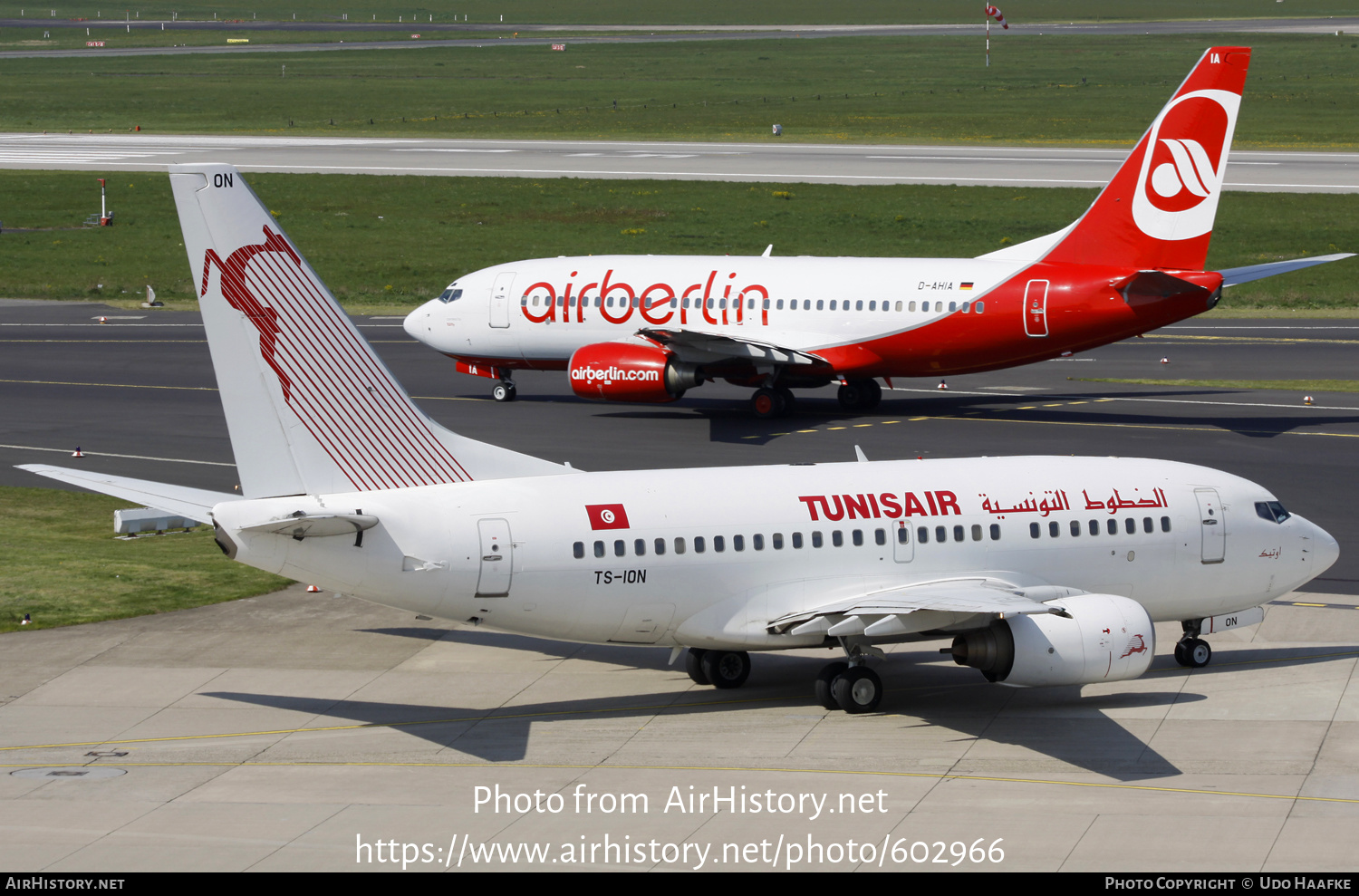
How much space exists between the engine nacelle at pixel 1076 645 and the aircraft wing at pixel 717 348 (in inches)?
1173

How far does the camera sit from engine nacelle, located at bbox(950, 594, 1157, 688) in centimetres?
2783

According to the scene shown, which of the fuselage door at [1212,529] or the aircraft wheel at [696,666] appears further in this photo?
the fuselage door at [1212,529]

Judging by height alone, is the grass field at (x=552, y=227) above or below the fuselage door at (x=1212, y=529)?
above

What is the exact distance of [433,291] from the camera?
90.5 metres

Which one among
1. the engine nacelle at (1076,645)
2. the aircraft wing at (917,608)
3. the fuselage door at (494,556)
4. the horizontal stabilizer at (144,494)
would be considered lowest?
the engine nacelle at (1076,645)

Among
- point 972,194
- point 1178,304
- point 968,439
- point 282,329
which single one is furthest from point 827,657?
point 972,194

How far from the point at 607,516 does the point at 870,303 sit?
3174cm

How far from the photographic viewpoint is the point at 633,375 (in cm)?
5719

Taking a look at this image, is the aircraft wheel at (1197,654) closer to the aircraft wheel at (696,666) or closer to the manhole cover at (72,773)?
the aircraft wheel at (696,666)

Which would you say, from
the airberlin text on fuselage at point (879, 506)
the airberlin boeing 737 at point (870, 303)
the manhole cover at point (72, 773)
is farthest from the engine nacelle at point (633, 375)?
the manhole cover at point (72, 773)

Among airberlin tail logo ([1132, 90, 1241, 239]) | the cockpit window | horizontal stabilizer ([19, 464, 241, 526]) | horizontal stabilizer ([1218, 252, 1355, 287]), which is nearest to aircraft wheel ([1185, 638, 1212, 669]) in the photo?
the cockpit window

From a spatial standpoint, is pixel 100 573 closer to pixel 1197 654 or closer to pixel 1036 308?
pixel 1197 654

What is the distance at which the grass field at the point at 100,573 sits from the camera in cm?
3584

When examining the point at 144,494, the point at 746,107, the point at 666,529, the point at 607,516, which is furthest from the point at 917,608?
the point at 746,107
